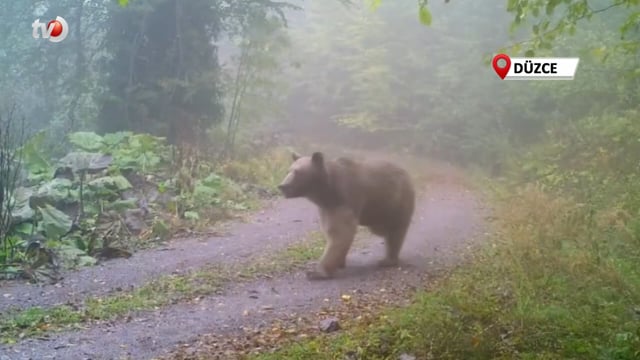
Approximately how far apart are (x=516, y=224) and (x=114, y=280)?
2.79 meters

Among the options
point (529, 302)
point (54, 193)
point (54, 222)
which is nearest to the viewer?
point (529, 302)

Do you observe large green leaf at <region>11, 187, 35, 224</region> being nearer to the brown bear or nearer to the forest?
the forest

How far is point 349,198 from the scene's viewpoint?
529cm

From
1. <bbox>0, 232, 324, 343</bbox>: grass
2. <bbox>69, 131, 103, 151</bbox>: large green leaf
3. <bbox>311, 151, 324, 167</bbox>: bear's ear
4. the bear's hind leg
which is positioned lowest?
<bbox>0, 232, 324, 343</bbox>: grass

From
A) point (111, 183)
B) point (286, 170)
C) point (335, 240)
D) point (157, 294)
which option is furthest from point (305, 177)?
point (111, 183)

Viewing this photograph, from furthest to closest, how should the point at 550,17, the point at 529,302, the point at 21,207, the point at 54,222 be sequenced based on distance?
the point at 21,207 < the point at 54,222 < the point at 529,302 < the point at 550,17

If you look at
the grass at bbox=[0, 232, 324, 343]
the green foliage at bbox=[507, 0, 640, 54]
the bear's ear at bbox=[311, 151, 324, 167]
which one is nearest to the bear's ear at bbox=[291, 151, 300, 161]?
the bear's ear at bbox=[311, 151, 324, 167]

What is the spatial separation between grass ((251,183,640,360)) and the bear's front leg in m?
0.79

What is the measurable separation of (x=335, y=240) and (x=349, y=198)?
35 centimetres

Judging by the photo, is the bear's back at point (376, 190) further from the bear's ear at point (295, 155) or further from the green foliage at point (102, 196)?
the green foliage at point (102, 196)

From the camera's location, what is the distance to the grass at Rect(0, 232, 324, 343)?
407cm

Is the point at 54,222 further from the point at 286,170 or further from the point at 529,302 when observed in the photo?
the point at 529,302

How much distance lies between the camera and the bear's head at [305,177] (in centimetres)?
502

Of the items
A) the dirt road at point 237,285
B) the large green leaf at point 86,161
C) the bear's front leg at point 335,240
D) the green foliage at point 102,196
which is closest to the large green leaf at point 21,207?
the green foliage at point 102,196
